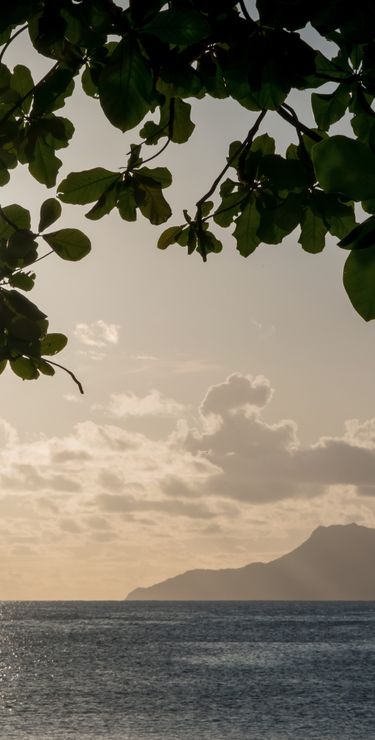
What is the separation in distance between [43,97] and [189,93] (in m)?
0.36

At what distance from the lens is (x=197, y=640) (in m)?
107

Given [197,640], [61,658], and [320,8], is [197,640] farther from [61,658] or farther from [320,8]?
[320,8]

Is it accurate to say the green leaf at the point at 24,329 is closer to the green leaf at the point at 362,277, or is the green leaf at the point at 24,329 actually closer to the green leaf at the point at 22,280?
the green leaf at the point at 22,280

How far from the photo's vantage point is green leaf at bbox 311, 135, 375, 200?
3.25ft

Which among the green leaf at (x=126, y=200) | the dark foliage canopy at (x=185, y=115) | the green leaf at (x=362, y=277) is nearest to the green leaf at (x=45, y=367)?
the dark foliage canopy at (x=185, y=115)

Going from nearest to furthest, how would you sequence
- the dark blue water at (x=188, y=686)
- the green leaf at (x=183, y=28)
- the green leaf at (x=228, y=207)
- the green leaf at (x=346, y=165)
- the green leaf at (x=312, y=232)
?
the green leaf at (x=346, y=165) → the green leaf at (x=183, y=28) → the green leaf at (x=312, y=232) → the green leaf at (x=228, y=207) → the dark blue water at (x=188, y=686)

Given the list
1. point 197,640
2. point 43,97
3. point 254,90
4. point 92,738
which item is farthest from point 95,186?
point 197,640

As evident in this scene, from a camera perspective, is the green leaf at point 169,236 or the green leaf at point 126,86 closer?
the green leaf at point 126,86

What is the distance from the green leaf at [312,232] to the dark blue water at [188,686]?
44262mm

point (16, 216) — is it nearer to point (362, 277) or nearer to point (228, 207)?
point (228, 207)

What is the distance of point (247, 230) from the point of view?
2551 millimetres

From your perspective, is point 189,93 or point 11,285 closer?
point 189,93

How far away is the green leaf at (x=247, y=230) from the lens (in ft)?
8.35

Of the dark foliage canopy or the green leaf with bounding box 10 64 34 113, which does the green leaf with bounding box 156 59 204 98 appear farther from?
the green leaf with bounding box 10 64 34 113
